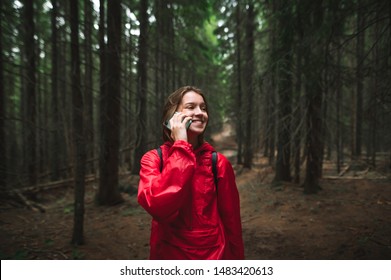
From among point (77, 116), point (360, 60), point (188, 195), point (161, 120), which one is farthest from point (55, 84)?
point (360, 60)

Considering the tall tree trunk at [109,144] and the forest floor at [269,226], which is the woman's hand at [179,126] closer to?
the forest floor at [269,226]

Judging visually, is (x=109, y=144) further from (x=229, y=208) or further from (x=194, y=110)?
(x=229, y=208)

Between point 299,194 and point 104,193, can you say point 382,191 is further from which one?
point 104,193

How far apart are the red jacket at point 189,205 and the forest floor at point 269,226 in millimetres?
3654

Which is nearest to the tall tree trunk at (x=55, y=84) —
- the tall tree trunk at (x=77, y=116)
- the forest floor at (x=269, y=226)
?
the tall tree trunk at (x=77, y=116)

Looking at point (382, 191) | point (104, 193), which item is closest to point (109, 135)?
point (104, 193)

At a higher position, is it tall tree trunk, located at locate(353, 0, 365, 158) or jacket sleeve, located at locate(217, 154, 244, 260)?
tall tree trunk, located at locate(353, 0, 365, 158)

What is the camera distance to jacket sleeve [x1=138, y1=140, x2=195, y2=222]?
1433 millimetres

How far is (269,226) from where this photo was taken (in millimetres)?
6246

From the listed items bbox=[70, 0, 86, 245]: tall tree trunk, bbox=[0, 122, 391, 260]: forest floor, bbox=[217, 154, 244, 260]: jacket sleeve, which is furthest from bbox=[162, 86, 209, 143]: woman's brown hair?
bbox=[0, 122, 391, 260]: forest floor

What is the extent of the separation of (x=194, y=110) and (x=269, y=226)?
5.52 meters

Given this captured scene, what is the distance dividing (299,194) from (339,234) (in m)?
3.19

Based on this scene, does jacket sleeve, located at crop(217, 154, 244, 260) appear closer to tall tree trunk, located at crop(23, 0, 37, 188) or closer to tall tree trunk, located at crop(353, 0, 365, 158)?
tall tree trunk, located at crop(353, 0, 365, 158)

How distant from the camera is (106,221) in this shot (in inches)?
277
